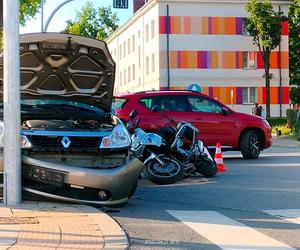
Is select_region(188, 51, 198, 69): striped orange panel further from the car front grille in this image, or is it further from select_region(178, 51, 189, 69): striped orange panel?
the car front grille

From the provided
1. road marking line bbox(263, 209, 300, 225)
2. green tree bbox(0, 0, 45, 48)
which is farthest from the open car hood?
green tree bbox(0, 0, 45, 48)

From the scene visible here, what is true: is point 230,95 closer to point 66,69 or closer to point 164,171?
point 164,171

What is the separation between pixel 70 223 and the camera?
7055 millimetres

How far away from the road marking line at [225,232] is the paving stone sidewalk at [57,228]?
0.99 m

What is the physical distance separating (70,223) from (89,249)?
1.17 m

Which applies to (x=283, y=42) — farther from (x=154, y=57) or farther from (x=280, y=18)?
(x=154, y=57)

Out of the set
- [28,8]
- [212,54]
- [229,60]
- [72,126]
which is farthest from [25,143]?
[229,60]

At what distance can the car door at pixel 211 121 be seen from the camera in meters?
15.8

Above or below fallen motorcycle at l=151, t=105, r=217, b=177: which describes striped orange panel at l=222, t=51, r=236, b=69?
above

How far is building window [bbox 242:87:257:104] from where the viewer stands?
51.0 meters

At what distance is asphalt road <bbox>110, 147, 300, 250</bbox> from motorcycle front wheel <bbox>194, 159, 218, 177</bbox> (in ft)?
0.52

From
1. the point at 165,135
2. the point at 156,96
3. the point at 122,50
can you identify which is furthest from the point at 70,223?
the point at 122,50

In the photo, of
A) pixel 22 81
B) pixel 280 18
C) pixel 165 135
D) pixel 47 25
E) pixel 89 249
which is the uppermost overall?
pixel 280 18

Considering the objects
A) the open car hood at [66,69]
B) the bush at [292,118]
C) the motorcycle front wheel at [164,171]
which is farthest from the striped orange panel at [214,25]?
the open car hood at [66,69]
